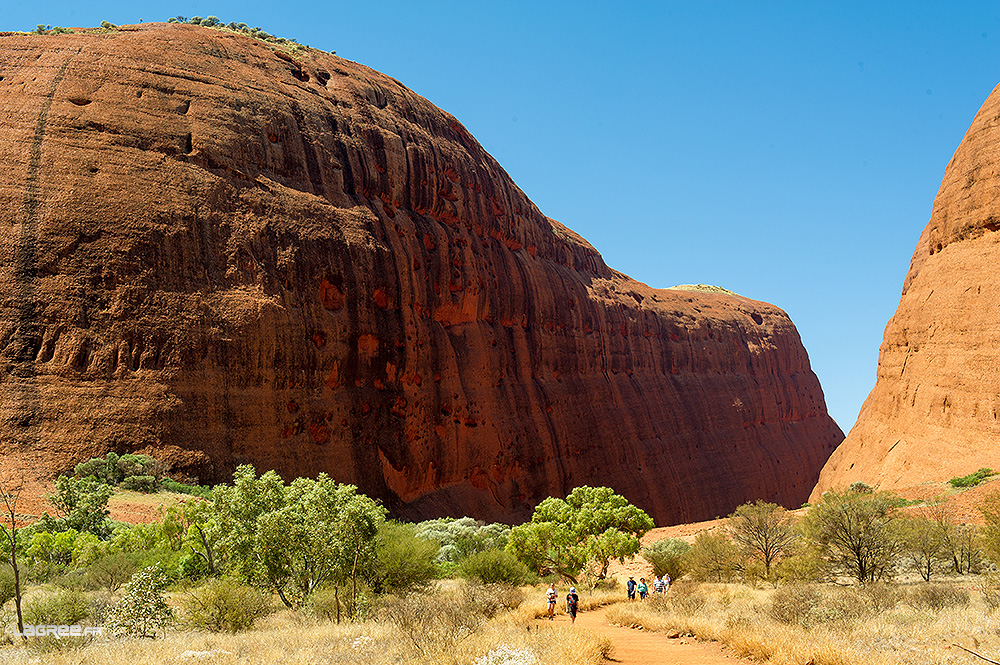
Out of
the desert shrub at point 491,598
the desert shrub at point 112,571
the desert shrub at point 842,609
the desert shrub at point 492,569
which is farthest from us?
the desert shrub at point 492,569

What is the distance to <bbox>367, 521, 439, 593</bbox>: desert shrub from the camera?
60.3 feet

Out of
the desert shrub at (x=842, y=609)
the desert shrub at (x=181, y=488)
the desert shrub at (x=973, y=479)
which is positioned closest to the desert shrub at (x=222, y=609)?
the desert shrub at (x=842, y=609)

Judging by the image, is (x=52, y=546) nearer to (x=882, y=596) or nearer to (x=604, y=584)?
(x=604, y=584)

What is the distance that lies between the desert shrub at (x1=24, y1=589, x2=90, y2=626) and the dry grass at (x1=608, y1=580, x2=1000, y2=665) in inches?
463

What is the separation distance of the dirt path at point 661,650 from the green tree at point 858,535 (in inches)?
282

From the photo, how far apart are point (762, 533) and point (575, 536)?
6169 mm

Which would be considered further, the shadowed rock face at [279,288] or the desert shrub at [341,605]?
the shadowed rock face at [279,288]

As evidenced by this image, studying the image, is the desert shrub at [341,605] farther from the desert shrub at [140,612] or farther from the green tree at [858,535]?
the green tree at [858,535]

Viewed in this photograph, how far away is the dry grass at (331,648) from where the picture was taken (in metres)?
10.7

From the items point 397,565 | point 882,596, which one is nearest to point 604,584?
point 397,565

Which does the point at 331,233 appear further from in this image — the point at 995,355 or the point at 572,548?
the point at 995,355

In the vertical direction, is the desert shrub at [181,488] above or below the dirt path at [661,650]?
above

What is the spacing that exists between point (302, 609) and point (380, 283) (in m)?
23.1

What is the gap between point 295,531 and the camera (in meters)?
16.3
